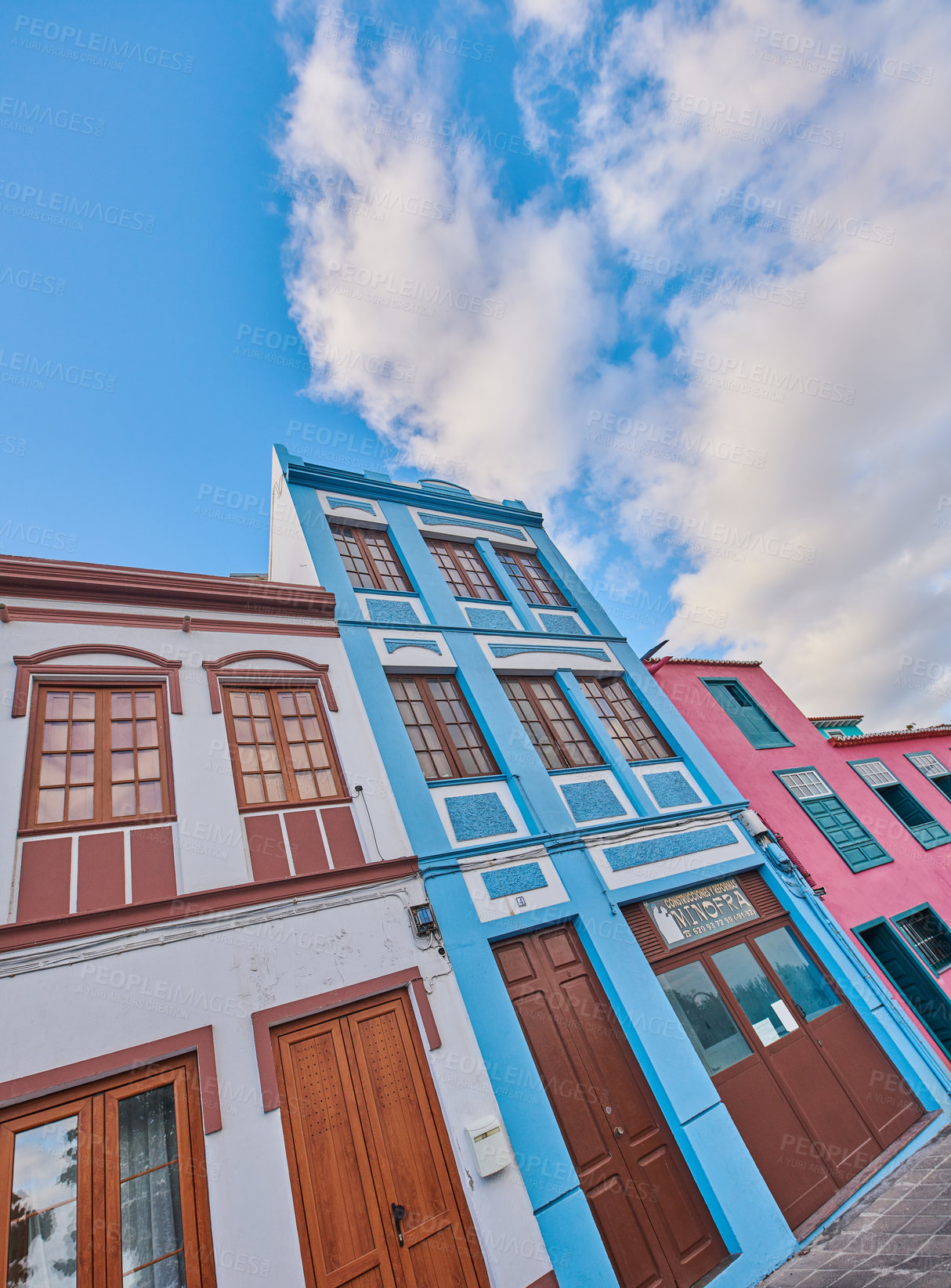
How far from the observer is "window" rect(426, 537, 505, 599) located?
10000 mm

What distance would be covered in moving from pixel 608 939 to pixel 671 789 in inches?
115

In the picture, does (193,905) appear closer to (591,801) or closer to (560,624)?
(591,801)

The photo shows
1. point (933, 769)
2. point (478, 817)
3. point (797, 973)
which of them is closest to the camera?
point (478, 817)

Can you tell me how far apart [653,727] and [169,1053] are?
7803 millimetres

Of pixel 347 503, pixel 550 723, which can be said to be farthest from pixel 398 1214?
pixel 347 503

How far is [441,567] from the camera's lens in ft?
33.5

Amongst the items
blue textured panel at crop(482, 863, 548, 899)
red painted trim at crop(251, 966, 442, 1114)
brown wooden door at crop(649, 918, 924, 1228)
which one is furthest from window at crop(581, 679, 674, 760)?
red painted trim at crop(251, 966, 442, 1114)

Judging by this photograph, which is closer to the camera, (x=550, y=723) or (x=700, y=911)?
(x=700, y=911)

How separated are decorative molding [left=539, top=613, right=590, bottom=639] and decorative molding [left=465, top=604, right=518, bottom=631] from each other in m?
0.76

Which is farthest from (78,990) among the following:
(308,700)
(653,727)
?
(653,727)

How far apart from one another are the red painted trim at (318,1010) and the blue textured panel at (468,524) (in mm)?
7869

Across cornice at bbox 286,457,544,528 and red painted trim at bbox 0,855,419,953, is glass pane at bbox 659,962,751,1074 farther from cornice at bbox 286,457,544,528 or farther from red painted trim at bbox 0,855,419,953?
cornice at bbox 286,457,544,528

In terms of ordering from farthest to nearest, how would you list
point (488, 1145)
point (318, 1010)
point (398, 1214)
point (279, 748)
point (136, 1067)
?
point (279, 748)
point (318, 1010)
point (488, 1145)
point (398, 1214)
point (136, 1067)

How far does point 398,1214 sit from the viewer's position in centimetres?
416
